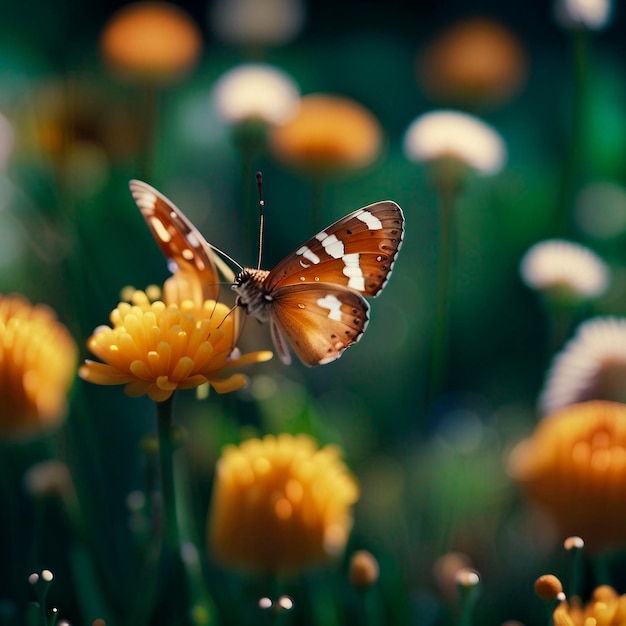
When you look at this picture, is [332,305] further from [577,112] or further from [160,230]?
[577,112]

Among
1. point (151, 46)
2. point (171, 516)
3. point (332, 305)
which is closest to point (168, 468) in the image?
point (171, 516)

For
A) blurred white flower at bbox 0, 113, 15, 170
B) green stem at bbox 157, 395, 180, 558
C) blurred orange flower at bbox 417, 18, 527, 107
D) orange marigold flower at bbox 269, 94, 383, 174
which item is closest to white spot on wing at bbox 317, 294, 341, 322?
green stem at bbox 157, 395, 180, 558

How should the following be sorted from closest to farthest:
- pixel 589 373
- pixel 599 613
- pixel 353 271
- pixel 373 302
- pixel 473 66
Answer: pixel 599 613
pixel 353 271
pixel 589 373
pixel 373 302
pixel 473 66

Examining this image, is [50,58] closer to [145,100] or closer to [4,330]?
[145,100]

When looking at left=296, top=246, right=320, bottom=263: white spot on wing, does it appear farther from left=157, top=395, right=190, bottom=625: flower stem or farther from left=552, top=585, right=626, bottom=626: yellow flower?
left=552, top=585, right=626, bottom=626: yellow flower

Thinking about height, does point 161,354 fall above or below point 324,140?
below

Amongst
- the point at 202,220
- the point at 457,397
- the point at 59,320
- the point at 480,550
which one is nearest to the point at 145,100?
the point at 202,220

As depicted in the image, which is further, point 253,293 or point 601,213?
point 601,213

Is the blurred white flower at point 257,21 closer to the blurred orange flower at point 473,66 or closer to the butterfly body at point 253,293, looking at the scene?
the blurred orange flower at point 473,66
